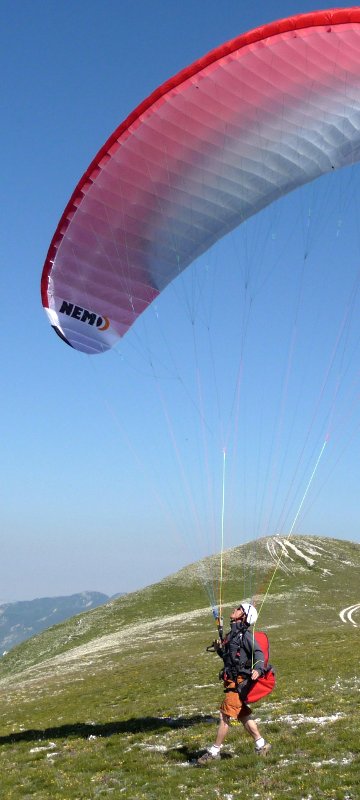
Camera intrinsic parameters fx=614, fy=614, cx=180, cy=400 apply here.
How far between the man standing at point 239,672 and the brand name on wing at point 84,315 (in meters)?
10.3

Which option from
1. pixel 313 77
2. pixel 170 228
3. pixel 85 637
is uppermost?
pixel 313 77


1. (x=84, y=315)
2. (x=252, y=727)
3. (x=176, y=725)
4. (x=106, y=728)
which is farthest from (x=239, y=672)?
(x=84, y=315)

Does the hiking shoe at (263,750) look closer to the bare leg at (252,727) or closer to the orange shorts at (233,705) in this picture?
the bare leg at (252,727)

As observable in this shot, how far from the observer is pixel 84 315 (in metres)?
18.8

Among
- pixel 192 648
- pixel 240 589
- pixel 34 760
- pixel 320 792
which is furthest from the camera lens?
pixel 240 589

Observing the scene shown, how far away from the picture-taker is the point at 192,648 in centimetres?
3469

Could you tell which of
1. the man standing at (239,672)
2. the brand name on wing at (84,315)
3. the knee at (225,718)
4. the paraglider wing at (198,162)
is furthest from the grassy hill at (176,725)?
the brand name on wing at (84,315)

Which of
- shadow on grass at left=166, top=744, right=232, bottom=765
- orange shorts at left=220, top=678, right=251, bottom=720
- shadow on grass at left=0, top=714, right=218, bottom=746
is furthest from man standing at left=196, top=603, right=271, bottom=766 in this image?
shadow on grass at left=0, top=714, right=218, bottom=746

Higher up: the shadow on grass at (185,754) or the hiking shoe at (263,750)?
the hiking shoe at (263,750)

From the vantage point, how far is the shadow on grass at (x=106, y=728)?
14.9 metres

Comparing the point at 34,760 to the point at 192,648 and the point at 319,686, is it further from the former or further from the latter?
the point at 192,648

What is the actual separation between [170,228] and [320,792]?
48.5 feet

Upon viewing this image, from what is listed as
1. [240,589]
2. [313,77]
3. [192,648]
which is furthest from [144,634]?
[313,77]

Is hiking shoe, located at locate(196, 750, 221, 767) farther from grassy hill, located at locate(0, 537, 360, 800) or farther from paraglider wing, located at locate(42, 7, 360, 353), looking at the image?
paraglider wing, located at locate(42, 7, 360, 353)
